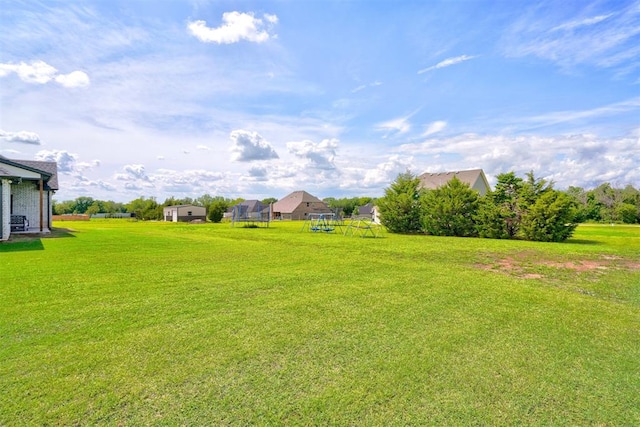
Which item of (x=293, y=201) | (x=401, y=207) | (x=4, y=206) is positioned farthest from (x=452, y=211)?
(x=293, y=201)

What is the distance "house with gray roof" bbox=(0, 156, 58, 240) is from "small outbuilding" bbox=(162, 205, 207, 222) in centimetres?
3218

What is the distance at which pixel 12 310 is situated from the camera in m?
3.91

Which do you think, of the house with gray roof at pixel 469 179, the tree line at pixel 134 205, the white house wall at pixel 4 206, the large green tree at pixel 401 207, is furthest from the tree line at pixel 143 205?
the white house wall at pixel 4 206

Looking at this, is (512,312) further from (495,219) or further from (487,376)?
(495,219)

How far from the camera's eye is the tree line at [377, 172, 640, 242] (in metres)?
15.2

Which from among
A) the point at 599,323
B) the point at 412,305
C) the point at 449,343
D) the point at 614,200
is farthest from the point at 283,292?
the point at 614,200

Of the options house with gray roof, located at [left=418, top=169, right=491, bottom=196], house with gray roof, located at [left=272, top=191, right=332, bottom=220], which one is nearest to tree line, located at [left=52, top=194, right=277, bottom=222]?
house with gray roof, located at [left=272, top=191, right=332, bottom=220]

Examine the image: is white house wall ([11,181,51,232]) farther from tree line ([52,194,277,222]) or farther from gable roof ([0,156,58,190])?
tree line ([52,194,277,222])

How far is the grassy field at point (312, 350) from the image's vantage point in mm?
2152

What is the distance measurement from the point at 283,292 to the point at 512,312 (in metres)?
3.17

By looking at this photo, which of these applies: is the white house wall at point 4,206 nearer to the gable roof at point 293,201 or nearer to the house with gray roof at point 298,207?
the house with gray roof at point 298,207

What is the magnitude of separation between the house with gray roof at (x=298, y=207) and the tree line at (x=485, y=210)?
32391mm

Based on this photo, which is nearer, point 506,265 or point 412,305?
point 412,305

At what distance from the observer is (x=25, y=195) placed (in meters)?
15.8
